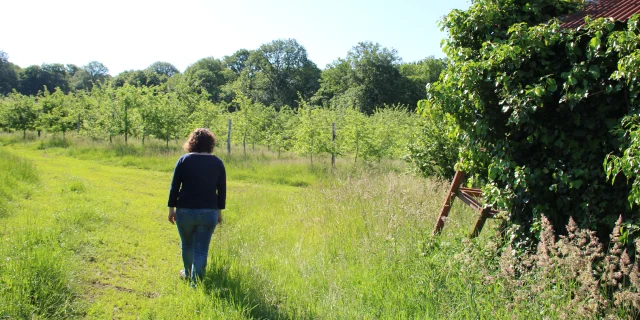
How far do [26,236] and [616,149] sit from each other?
6.66m

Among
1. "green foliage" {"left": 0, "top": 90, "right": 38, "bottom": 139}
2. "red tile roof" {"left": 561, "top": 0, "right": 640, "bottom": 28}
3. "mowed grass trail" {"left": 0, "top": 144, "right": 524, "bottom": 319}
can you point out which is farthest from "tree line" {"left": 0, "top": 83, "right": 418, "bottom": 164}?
"red tile roof" {"left": 561, "top": 0, "right": 640, "bottom": 28}

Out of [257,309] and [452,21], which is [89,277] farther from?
[452,21]

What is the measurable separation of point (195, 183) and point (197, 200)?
193 millimetres

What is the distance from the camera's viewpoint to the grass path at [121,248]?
4273mm

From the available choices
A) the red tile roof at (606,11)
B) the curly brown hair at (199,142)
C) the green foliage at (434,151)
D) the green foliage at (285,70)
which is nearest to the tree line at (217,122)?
the green foliage at (434,151)

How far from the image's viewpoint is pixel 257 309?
13.8 feet

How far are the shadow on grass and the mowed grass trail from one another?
0.05ft

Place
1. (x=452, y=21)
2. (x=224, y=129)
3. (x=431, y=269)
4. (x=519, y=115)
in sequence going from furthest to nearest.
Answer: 1. (x=224, y=129)
2. (x=452, y=21)
3. (x=431, y=269)
4. (x=519, y=115)

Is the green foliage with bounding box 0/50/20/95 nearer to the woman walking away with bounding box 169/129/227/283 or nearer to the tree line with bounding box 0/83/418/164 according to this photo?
the tree line with bounding box 0/83/418/164

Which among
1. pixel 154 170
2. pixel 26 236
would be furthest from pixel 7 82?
pixel 26 236

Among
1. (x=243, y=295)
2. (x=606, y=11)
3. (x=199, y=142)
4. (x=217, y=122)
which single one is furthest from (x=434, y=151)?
(x=217, y=122)

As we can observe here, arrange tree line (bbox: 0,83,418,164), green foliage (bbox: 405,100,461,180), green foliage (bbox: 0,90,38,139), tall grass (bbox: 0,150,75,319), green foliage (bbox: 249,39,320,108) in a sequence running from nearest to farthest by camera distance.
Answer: tall grass (bbox: 0,150,75,319)
green foliage (bbox: 405,100,461,180)
tree line (bbox: 0,83,418,164)
green foliage (bbox: 0,90,38,139)
green foliage (bbox: 249,39,320,108)

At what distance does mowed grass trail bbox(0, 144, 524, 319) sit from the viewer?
13.5ft

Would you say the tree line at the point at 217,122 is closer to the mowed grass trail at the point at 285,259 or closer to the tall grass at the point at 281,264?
the mowed grass trail at the point at 285,259
